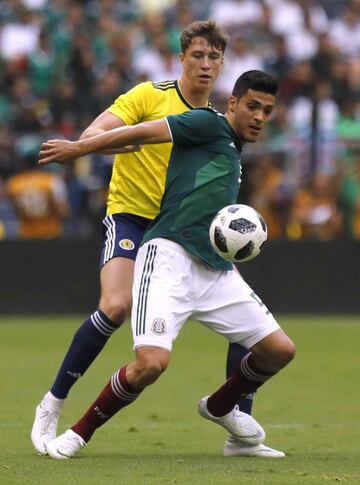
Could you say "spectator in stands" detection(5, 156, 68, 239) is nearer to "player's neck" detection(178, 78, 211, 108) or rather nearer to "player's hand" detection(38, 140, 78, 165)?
"player's neck" detection(178, 78, 211, 108)

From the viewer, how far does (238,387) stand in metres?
7.42

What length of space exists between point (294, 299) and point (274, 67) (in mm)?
3419

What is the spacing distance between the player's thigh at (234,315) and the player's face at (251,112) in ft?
2.76

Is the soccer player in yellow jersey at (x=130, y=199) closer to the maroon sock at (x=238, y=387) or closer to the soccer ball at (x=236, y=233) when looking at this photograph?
the maroon sock at (x=238, y=387)

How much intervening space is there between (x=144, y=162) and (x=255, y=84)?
1.34 metres

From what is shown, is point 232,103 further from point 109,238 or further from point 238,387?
point 238,387

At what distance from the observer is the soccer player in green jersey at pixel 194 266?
6.86 metres

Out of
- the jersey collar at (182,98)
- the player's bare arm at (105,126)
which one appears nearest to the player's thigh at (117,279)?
the player's bare arm at (105,126)

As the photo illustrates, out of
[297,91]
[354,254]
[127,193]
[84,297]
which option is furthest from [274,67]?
[127,193]

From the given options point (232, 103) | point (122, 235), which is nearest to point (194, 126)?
point (232, 103)

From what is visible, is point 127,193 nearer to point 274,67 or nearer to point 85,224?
point 85,224

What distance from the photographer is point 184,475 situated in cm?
642

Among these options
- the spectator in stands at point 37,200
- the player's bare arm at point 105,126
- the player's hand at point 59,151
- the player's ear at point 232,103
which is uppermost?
the player's ear at point 232,103

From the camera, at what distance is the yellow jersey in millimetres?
8000
